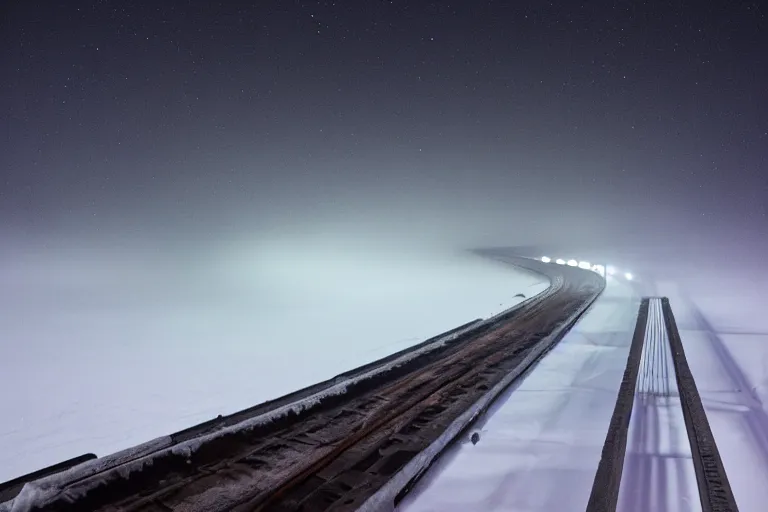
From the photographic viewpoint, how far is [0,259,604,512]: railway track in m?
3.07

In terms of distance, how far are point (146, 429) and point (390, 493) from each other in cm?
570

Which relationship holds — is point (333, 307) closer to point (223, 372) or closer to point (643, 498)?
point (223, 372)

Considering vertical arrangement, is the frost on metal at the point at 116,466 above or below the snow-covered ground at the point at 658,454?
above

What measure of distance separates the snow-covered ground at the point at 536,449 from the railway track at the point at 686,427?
235 mm

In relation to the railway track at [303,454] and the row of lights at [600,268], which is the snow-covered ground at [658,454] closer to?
the railway track at [303,454]

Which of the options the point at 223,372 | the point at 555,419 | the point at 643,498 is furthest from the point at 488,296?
the point at 643,498

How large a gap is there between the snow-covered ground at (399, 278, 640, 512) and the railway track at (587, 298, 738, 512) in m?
0.23

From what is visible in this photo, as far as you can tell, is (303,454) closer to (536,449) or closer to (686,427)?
(536,449)

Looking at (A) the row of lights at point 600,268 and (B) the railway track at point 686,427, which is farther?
(A) the row of lights at point 600,268

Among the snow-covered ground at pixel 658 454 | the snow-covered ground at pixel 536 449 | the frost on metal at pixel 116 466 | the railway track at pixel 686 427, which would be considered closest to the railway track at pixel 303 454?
the frost on metal at pixel 116 466

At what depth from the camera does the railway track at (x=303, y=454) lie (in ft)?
10.1

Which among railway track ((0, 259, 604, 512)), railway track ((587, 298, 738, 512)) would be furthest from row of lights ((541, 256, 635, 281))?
railway track ((0, 259, 604, 512))

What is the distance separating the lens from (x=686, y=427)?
4.48m

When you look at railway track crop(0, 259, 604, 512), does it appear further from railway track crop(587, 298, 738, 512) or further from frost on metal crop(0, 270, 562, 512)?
railway track crop(587, 298, 738, 512)
